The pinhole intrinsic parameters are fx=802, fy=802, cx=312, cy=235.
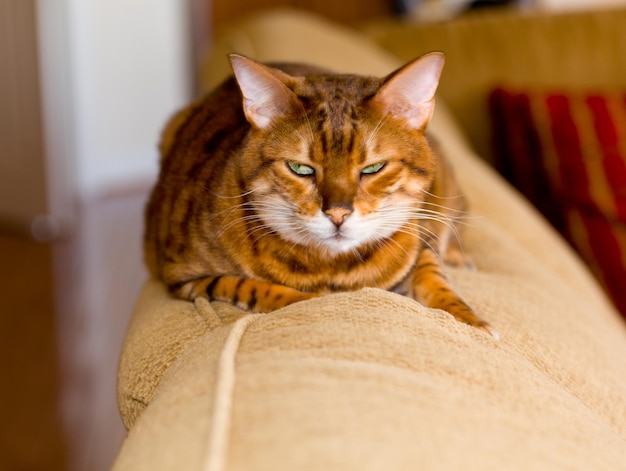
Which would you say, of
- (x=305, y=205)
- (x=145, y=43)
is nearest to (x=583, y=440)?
(x=305, y=205)

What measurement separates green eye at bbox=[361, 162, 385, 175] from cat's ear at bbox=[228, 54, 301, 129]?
0.11 meters

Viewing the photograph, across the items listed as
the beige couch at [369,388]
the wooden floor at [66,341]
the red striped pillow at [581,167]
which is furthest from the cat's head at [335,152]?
the wooden floor at [66,341]

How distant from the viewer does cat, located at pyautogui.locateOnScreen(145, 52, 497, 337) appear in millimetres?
964

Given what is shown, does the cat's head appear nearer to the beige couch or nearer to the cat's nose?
the cat's nose

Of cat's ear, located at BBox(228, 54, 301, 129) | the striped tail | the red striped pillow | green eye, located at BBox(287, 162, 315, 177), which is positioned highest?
cat's ear, located at BBox(228, 54, 301, 129)

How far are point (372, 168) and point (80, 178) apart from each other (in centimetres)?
349

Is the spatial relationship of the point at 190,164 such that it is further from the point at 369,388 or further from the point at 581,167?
the point at 581,167

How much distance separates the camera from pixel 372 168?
981 mm

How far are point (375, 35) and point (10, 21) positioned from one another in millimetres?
1958

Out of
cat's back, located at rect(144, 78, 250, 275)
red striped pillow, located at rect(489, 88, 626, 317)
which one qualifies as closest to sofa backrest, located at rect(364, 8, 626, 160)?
red striped pillow, located at rect(489, 88, 626, 317)

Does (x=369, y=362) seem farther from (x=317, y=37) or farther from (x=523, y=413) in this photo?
(x=317, y=37)

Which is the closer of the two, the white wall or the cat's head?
the cat's head

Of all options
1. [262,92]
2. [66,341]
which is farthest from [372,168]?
[66,341]

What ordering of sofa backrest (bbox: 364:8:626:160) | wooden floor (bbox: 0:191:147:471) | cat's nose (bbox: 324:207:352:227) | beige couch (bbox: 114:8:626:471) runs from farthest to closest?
sofa backrest (bbox: 364:8:626:160) < wooden floor (bbox: 0:191:147:471) < cat's nose (bbox: 324:207:352:227) < beige couch (bbox: 114:8:626:471)
